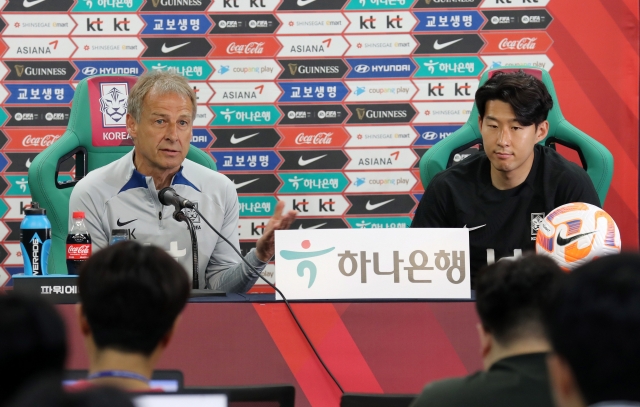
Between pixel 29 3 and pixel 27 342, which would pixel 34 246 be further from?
pixel 29 3

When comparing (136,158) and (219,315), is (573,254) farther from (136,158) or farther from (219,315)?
(136,158)

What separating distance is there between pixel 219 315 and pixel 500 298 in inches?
29.5

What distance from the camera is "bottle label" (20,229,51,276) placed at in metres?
2.05

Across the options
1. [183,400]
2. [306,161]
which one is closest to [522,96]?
[183,400]

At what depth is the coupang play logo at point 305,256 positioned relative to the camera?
1766 millimetres

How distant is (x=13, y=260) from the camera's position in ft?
14.0

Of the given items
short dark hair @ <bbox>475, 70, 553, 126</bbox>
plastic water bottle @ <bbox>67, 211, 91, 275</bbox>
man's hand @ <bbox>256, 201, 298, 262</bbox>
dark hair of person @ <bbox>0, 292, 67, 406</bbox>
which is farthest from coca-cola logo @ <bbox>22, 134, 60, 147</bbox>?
dark hair of person @ <bbox>0, 292, 67, 406</bbox>

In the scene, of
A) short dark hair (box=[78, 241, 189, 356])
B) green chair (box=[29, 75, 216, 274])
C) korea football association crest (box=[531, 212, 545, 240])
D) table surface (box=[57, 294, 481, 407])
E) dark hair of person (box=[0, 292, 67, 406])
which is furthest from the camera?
green chair (box=[29, 75, 216, 274])

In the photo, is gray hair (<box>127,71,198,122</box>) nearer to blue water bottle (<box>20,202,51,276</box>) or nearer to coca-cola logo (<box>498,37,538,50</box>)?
blue water bottle (<box>20,202,51,276</box>)

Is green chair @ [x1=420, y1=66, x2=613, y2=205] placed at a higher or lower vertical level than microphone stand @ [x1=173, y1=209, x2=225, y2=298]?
higher

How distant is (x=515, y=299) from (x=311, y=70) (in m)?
3.30

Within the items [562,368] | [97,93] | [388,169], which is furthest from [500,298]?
[388,169]

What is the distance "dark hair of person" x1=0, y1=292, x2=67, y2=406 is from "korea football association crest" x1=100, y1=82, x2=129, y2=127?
7.58ft

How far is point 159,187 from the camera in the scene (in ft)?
8.57
